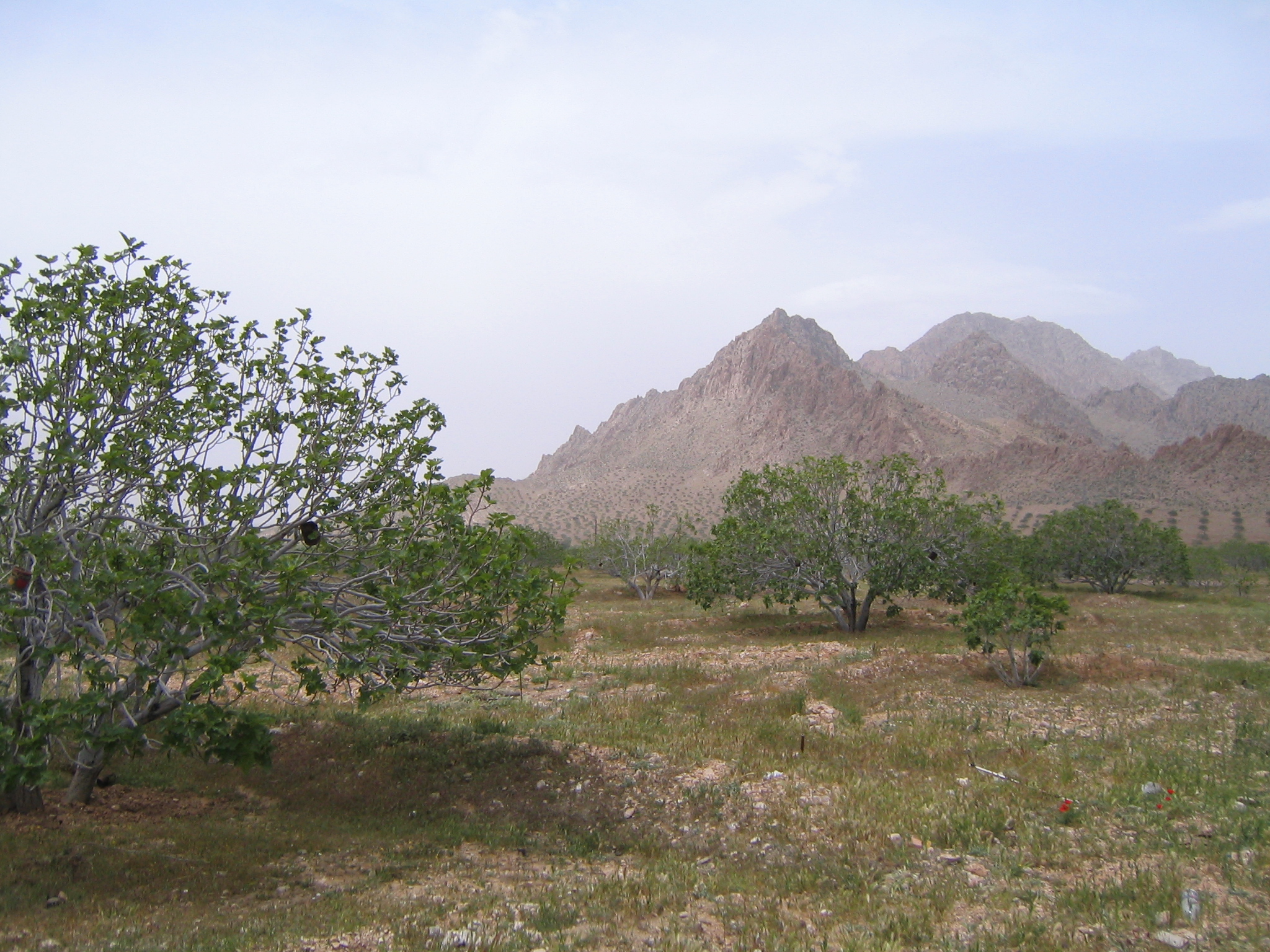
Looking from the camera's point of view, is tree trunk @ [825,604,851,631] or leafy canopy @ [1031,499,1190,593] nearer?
tree trunk @ [825,604,851,631]

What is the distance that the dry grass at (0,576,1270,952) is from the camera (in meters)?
5.45

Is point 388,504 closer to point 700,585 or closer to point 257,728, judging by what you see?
point 257,728

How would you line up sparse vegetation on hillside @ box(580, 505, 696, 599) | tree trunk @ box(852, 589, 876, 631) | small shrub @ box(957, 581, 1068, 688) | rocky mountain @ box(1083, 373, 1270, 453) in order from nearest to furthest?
small shrub @ box(957, 581, 1068, 688) < tree trunk @ box(852, 589, 876, 631) < sparse vegetation on hillside @ box(580, 505, 696, 599) < rocky mountain @ box(1083, 373, 1270, 453)

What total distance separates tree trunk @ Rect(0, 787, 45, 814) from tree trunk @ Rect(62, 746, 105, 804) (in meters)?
0.39

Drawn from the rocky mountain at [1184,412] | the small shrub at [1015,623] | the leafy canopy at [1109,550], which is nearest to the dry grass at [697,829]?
the small shrub at [1015,623]

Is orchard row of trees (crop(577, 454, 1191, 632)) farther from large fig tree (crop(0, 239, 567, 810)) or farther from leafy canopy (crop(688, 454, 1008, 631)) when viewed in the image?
large fig tree (crop(0, 239, 567, 810))

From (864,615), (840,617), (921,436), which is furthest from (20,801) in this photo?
(921,436)

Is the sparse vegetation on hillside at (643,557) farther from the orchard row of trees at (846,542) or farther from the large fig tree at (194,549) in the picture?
the large fig tree at (194,549)

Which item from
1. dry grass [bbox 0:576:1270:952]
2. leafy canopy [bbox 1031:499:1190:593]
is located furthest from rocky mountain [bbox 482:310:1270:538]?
dry grass [bbox 0:576:1270:952]

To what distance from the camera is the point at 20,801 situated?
23.7ft

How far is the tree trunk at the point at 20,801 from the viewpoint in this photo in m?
7.19

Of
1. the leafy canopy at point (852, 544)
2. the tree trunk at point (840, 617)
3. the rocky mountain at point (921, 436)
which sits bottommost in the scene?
the tree trunk at point (840, 617)

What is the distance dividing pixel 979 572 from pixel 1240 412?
141 meters

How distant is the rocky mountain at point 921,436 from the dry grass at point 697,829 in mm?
65305
